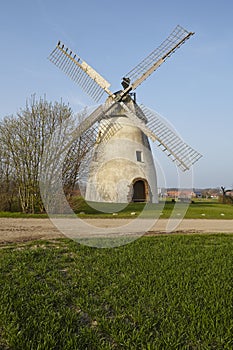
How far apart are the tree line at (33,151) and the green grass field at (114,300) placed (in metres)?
10.9

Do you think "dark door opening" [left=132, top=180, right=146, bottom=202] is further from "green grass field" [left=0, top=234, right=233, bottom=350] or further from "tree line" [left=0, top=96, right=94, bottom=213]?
"green grass field" [left=0, top=234, right=233, bottom=350]

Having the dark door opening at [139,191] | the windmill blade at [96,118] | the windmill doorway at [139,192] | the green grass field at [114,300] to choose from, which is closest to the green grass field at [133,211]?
the windmill doorway at [139,192]

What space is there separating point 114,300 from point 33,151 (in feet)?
50.0

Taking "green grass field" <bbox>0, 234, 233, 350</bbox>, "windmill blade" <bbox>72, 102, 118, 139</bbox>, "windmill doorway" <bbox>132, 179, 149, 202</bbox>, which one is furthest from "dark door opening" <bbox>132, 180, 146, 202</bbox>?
"green grass field" <bbox>0, 234, 233, 350</bbox>

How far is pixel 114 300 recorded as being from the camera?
4523mm

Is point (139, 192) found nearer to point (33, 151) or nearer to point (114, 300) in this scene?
point (33, 151)

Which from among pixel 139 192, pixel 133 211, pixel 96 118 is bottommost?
pixel 133 211

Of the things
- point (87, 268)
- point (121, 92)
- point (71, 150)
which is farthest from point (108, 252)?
point (121, 92)

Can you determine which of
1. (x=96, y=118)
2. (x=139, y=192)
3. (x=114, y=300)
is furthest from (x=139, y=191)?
(x=114, y=300)

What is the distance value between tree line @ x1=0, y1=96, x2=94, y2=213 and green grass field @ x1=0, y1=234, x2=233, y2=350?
10869mm

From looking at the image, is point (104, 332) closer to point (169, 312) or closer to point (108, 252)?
point (169, 312)

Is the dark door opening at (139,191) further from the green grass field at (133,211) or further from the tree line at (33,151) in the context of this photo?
the tree line at (33,151)

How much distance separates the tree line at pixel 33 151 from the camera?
18312 mm

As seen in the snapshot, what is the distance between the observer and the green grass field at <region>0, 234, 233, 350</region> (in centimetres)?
347
